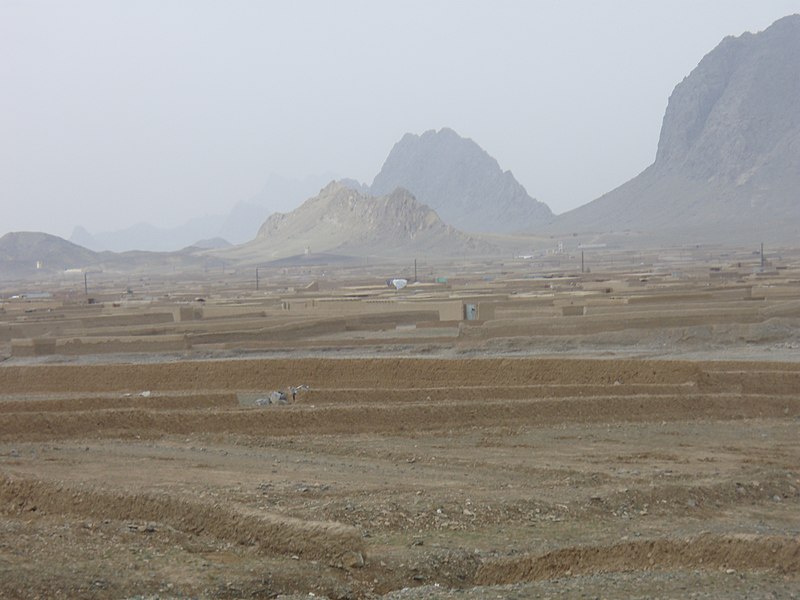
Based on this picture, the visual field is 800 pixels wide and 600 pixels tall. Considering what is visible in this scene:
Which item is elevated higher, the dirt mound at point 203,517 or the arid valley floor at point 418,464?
the dirt mound at point 203,517

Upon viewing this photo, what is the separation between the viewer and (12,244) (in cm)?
14425

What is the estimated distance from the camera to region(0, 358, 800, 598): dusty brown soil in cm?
814

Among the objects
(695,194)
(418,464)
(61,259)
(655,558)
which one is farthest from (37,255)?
(655,558)

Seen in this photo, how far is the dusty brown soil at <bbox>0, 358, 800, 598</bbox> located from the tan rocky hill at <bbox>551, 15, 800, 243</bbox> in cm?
11613

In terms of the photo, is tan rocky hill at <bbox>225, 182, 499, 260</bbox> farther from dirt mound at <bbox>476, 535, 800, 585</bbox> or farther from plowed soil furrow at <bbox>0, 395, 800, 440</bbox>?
dirt mound at <bbox>476, 535, 800, 585</bbox>

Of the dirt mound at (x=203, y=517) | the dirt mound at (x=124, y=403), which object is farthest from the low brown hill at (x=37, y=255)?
the dirt mound at (x=203, y=517)

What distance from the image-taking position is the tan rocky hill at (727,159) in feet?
461

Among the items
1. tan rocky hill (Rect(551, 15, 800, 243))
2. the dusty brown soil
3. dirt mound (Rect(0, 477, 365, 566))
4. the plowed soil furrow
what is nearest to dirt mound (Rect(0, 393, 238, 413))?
the dusty brown soil

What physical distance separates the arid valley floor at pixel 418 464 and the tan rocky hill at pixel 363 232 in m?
106

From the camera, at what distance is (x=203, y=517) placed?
970 centimetres

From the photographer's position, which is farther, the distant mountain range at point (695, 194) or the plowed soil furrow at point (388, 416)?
the distant mountain range at point (695, 194)

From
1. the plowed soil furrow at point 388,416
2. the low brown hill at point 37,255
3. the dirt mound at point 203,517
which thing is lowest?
the plowed soil furrow at point 388,416

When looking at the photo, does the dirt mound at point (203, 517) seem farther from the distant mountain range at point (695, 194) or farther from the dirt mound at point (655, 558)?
the distant mountain range at point (695, 194)

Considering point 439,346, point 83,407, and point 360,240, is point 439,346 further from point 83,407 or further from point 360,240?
point 360,240
